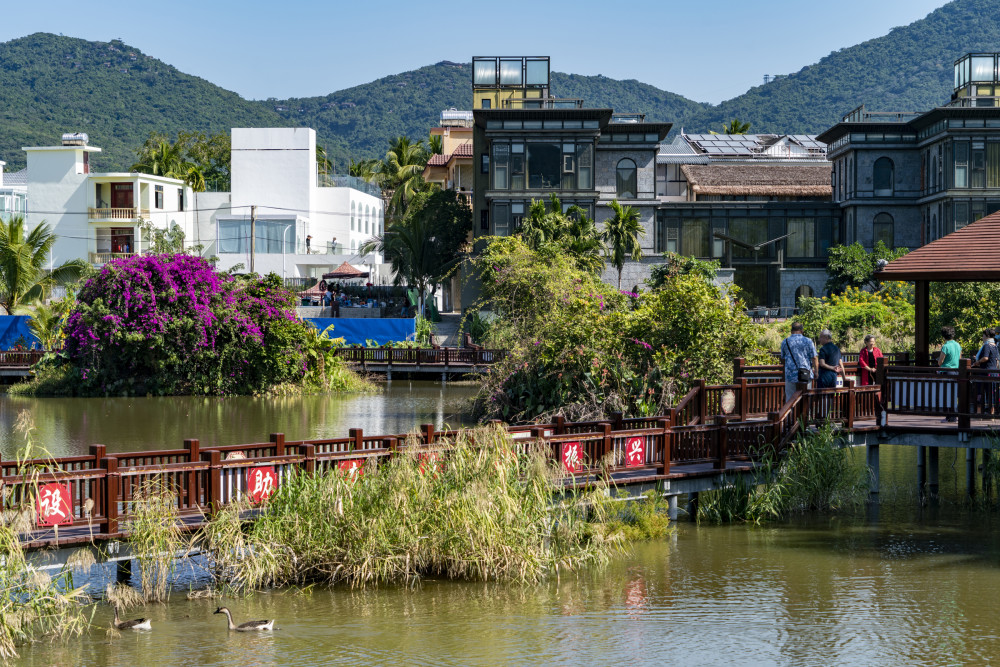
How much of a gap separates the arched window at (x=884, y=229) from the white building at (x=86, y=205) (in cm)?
4259

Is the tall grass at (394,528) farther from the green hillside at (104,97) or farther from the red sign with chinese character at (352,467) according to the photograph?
the green hillside at (104,97)

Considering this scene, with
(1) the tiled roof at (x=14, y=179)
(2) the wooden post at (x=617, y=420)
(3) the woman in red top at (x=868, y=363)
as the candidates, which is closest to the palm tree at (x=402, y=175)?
(1) the tiled roof at (x=14, y=179)

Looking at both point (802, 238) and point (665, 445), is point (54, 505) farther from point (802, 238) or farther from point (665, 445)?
point (802, 238)

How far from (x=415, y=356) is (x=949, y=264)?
2643 centimetres

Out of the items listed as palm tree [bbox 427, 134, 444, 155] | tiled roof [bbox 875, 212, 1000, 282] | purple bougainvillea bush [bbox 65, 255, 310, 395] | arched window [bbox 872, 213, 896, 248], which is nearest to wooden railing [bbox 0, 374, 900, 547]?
tiled roof [bbox 875, 212, 1000, 282]

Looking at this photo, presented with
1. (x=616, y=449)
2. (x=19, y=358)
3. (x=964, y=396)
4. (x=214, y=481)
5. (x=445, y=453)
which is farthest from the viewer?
(x=19, y=358)

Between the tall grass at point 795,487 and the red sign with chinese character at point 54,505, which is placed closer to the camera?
the red sign with chinese character at point 54,505

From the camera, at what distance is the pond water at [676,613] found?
1124 centimetres

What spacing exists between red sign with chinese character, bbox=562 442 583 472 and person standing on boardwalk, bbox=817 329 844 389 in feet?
18.5

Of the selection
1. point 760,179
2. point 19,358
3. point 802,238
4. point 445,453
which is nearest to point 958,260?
point 445,453

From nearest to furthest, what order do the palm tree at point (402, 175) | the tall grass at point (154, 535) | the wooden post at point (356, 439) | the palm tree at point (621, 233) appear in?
the tall grass at point (154, 535)
the wooden post at point (356, 439)
the palm tree at point (621, 233)
the palm tree at point (402, 175)

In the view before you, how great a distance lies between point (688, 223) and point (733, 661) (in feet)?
179

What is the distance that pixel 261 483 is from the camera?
13703mm

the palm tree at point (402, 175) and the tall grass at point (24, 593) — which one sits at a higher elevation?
the palm tree at point (402, 175)
